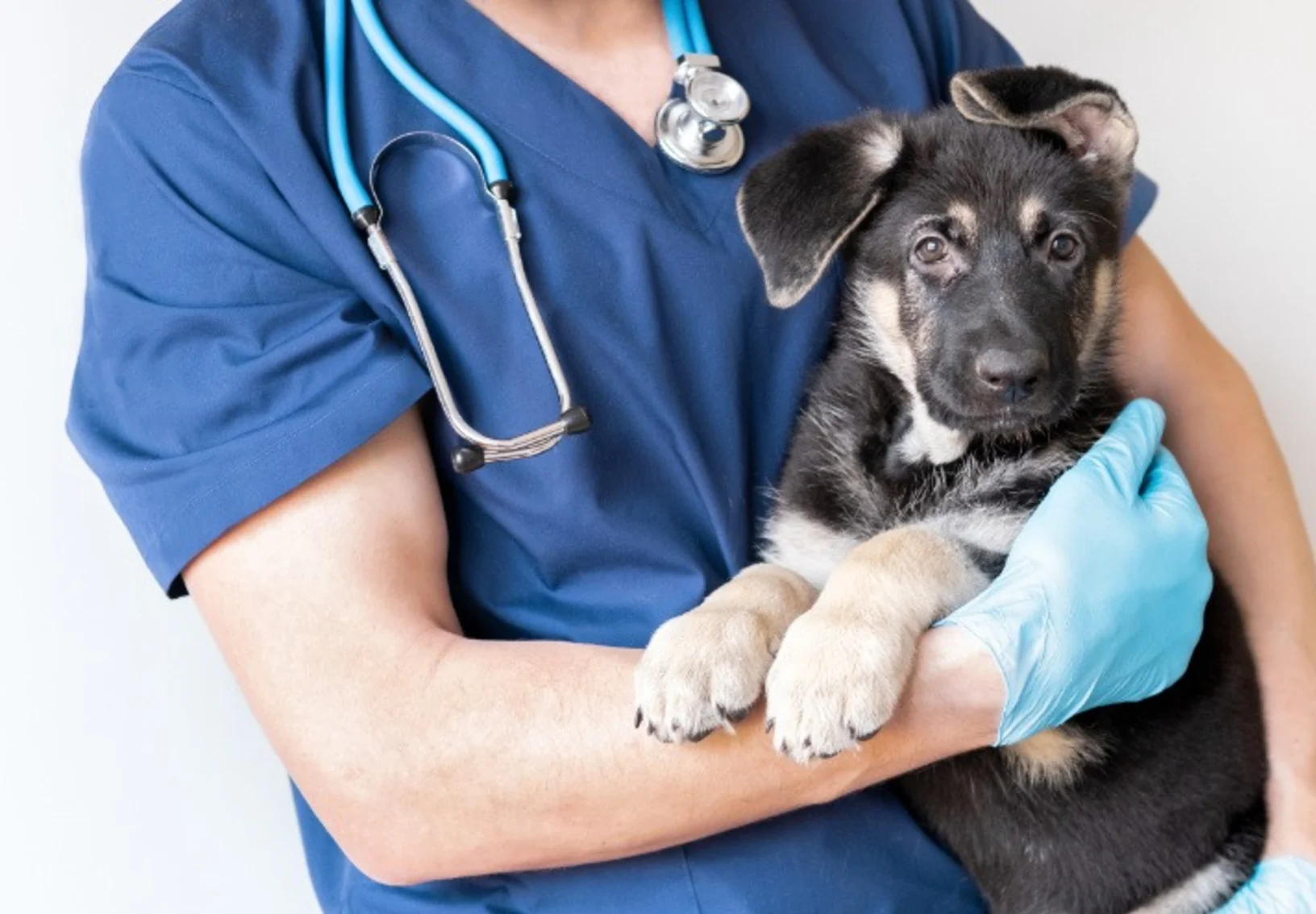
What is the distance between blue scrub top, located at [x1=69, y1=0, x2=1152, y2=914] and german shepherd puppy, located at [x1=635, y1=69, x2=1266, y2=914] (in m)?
0.09

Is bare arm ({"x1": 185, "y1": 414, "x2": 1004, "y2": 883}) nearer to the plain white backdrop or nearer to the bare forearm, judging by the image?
the bare forearm

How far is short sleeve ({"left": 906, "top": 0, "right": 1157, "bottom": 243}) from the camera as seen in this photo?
2.19m

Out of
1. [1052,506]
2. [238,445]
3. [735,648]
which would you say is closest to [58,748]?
[238,445]

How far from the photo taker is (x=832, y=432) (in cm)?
195

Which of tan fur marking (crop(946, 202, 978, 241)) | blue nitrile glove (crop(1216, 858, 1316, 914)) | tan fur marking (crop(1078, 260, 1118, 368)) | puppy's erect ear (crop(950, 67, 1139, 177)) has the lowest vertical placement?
blue nitrile glove (crop(1216, 858, 1316, 914))

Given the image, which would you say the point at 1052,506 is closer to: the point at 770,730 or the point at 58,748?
the point at 770,730

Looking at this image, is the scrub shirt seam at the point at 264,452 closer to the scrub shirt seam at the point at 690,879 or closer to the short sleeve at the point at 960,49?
the scrub shirt seam at the point at 690,879

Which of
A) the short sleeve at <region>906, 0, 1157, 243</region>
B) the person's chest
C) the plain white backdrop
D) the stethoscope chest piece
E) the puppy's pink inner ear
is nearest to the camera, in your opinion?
the person's chest

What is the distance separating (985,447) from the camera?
1.96 metres

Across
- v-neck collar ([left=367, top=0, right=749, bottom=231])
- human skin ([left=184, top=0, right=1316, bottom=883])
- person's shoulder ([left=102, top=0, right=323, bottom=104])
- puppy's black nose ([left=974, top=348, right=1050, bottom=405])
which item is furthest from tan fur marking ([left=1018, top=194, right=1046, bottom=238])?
person's shoulder ([left=102, top=0, right=323, bottom=104])

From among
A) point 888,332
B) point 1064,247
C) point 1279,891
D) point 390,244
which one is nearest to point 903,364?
point 888,332

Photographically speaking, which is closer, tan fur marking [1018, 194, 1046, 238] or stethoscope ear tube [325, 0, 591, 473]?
stethoscope ear tube [325, 0, 591, 473]

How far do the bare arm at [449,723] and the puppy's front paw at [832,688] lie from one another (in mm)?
66

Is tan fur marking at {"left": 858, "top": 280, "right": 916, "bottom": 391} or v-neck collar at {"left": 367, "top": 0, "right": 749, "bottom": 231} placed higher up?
v-neck collar at {"left": 367, "top": 0, "right": 749, "bottom": 231}
